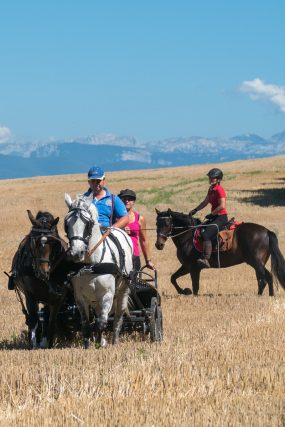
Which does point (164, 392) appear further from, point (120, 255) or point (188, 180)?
point (188, 180)

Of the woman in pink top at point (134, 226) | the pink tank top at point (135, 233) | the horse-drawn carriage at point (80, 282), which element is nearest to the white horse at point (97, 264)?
the horse-drawn carriage at point (80, 282)

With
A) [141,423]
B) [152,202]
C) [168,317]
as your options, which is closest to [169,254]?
[168,317]

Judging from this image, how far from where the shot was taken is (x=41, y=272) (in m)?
9.62

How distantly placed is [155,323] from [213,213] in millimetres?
5889

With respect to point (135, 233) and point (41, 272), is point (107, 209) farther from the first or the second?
point (135, 233)

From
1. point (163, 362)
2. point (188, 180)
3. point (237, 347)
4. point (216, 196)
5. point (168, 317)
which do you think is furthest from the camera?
point (188, 180)

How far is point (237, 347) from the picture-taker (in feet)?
31.3

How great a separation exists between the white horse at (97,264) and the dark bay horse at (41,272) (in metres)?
0.42

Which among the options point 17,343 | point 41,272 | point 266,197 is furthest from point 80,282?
point 266,197

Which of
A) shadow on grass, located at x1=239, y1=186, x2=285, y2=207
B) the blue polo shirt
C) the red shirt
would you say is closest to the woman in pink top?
the blue polo shirt

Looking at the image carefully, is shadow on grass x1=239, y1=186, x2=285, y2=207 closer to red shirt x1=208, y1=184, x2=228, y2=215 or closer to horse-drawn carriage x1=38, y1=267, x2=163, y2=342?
red shirt x1=208, y1=184, x2=228, y2=215

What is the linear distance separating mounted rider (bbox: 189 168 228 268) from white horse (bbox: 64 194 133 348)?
5.56 meters

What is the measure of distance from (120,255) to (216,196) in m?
6.03

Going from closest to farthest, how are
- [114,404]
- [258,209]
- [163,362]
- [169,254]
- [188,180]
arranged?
[114,404] < [163,362] < [169,254] < [258,209] < [188,180]
